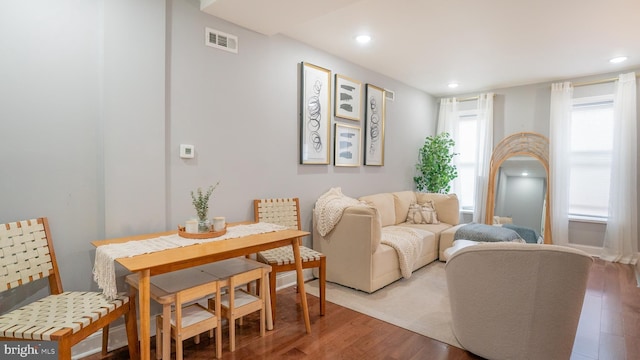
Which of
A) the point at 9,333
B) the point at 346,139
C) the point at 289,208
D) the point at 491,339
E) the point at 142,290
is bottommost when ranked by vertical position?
the point at 491,339

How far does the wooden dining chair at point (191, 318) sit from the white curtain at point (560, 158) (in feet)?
15.9

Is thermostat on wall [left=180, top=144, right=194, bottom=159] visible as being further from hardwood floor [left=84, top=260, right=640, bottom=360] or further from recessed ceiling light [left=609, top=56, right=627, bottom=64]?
recessed ceiling light [left=609, top=56, right=627, bottom=64]

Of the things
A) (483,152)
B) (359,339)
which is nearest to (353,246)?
(359,339)

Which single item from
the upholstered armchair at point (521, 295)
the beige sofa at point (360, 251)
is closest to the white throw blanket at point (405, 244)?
the beige sofa at point (360, 251)

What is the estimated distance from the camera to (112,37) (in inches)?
80.3

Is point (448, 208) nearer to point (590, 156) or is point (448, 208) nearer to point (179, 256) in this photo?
point (590, 156)

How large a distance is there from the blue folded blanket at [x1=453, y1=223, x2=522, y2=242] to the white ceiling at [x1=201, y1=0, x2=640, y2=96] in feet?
6.68

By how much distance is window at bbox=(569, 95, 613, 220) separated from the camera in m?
4.38

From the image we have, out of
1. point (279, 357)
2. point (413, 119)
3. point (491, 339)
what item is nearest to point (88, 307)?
point (279, 357)

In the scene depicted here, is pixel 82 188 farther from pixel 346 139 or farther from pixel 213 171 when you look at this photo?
pixel 346 139

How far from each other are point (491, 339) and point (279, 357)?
130cm

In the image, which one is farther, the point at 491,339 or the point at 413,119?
the point at 413,119

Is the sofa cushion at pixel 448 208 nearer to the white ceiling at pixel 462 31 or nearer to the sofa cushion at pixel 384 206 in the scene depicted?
the sofa cushion at pixel 384 206

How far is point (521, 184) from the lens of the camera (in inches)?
202
